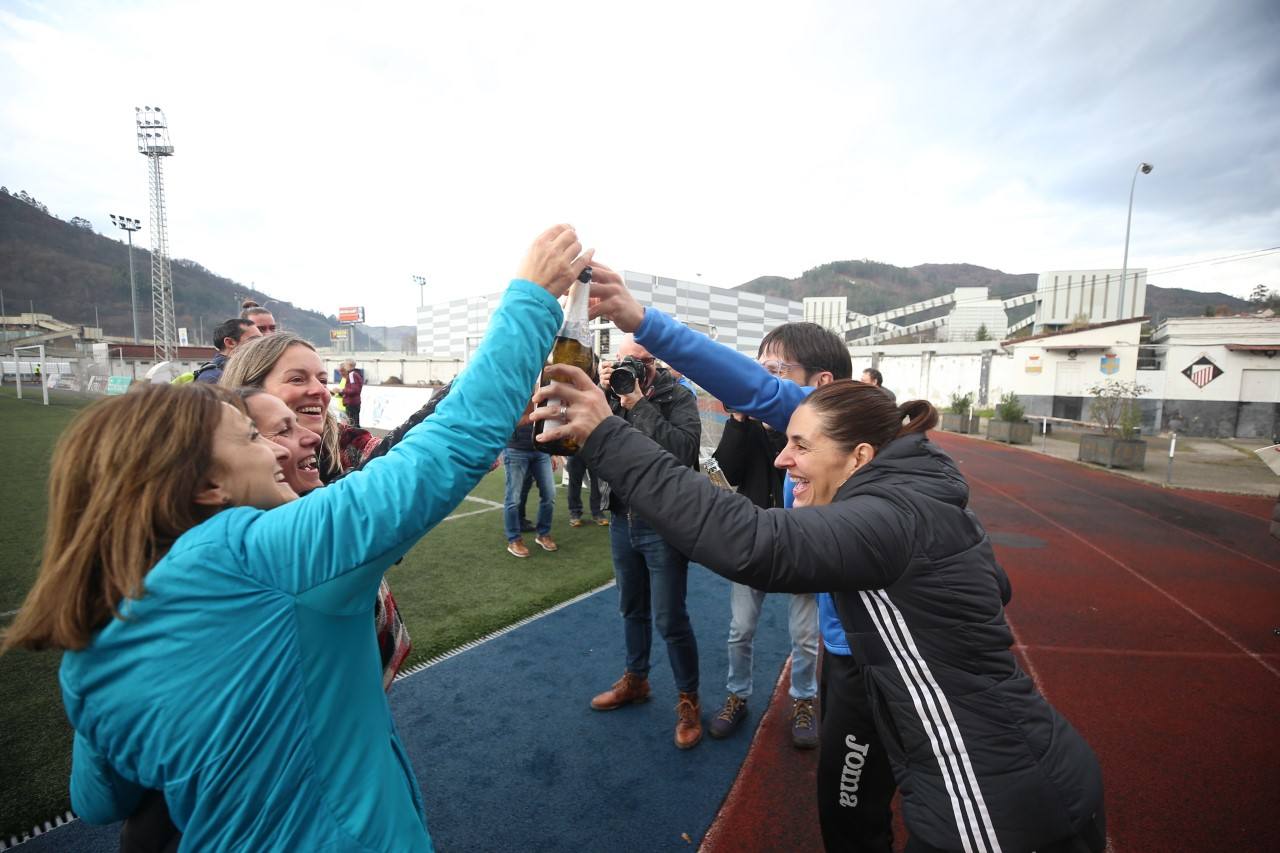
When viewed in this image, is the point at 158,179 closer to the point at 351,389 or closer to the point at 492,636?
the point at 351,389

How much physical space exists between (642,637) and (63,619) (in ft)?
9.44

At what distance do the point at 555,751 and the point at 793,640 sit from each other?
146cm

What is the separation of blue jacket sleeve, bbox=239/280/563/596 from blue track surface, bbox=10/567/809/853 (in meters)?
2.18

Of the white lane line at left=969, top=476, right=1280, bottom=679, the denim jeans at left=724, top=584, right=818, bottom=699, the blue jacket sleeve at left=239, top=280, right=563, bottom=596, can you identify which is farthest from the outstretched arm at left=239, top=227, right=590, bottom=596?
the white lane line at left=969, top=476, right=1280, bottom=679

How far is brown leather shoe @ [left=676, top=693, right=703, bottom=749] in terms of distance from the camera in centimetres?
312

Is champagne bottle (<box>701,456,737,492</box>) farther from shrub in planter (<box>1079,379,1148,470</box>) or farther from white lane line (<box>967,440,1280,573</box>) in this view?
shrub in planter (<box>1079,379,1148,470</box>)

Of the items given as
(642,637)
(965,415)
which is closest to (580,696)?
(642,637)

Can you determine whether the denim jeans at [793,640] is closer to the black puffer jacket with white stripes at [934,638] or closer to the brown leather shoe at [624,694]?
the brown leather shoe at [624,694]

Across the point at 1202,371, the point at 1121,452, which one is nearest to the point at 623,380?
the point at 1121,452

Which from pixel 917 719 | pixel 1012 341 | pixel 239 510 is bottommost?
pixel 917 719

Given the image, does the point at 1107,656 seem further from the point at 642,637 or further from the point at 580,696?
the point at 580,696

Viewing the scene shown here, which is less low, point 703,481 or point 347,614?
point 703,481

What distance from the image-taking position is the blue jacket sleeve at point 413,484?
911 millimetres

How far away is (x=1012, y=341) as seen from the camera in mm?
23469
